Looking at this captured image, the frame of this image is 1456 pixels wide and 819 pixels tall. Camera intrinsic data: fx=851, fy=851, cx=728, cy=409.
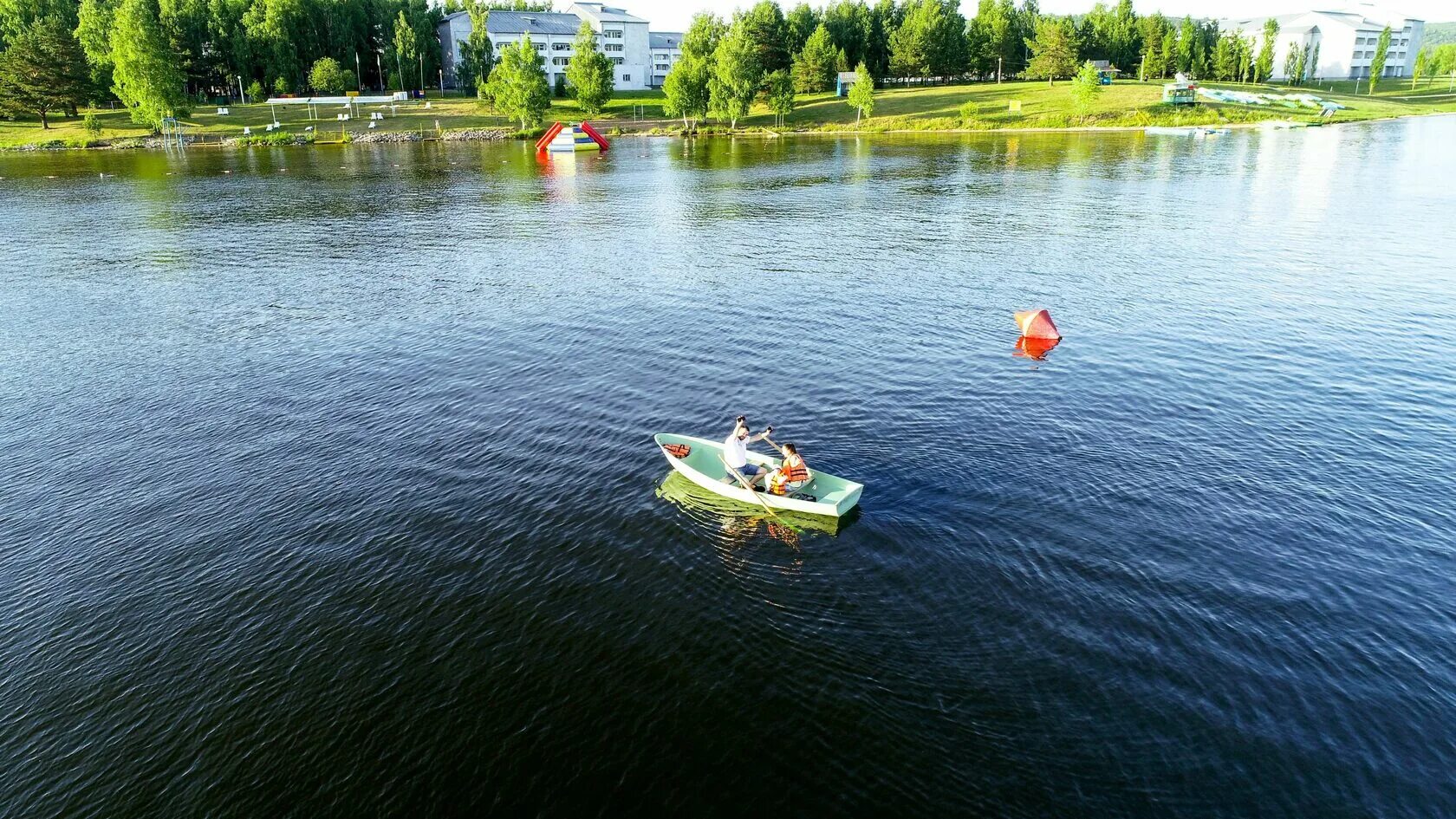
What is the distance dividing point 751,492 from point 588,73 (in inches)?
6585

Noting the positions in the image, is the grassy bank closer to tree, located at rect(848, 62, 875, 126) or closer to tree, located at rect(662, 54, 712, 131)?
tree, located at rect(848, 62, 875, 126)

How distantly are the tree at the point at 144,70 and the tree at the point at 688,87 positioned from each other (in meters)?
89.9

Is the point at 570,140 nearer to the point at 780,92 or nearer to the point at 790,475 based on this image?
the point at 780,92

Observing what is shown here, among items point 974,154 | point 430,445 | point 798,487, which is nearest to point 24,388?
point 430,445

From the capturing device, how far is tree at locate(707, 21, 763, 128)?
17638 cm

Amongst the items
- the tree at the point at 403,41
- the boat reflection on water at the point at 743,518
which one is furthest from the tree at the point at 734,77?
the boat reflection on water at the point at 743,518

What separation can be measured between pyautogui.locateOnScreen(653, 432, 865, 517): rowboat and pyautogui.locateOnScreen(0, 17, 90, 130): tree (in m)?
180

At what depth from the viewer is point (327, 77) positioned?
18625 cm

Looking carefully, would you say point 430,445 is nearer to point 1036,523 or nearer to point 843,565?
point 843,565

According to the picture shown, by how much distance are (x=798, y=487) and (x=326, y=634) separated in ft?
47.9

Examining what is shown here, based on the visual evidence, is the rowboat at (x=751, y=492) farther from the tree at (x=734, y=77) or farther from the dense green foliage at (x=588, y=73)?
the dense green foliage at (x=588, y=73)

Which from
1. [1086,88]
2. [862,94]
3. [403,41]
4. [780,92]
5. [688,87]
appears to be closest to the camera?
[1086,88]

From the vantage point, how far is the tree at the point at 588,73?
176m

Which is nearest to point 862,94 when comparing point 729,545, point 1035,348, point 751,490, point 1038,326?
point 1038,326
